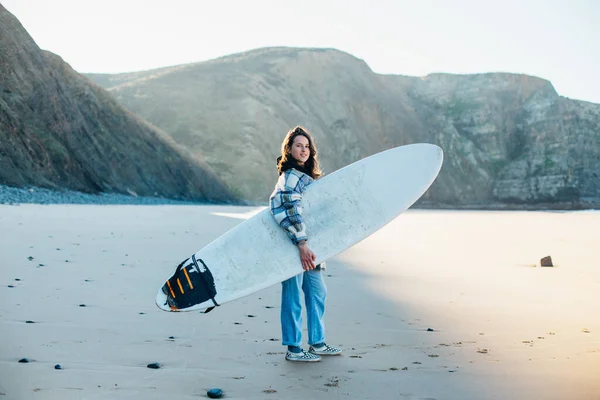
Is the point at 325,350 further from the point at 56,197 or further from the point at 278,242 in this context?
the point at 56,197

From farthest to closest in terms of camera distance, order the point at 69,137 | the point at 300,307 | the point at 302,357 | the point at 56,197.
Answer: the point at 69,137 < the point at 56,197 < the point at 300,307 < the point at 302,357

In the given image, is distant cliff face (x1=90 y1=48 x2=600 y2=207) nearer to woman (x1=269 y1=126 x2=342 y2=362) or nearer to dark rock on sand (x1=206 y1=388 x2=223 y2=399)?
woman (x1=269 y1=126 x2=342 y2=362)

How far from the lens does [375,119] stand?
62781mm

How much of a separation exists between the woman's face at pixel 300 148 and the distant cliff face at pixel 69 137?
74.2 ft

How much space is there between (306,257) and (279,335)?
79 cm

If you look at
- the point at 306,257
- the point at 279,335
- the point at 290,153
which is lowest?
the point at 279,335

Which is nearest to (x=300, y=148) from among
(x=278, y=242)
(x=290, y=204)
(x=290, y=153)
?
(x=290, y=153)

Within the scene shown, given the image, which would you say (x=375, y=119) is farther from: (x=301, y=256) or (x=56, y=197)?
(x=301, y=256)

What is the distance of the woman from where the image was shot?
3.48 metres

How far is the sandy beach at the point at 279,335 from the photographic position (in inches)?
108

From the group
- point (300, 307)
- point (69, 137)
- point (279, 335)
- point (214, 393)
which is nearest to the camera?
point (214, 393)

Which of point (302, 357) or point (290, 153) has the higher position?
point (290, 153)

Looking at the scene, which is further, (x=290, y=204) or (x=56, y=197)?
(x=56, y=197)

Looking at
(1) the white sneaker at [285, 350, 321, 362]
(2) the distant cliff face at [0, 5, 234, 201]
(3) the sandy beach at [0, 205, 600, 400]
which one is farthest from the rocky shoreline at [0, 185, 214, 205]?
(1) the white sneaker at [285, 350, 321, 362]
